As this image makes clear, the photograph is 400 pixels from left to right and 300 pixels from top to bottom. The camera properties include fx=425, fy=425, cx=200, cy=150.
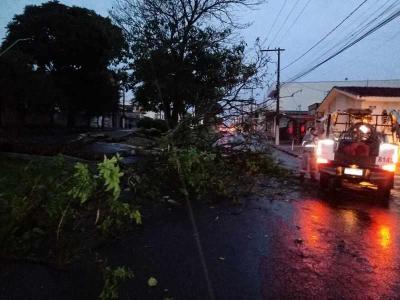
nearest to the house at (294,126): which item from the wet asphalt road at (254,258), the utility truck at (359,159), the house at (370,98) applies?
the house at (370,98)

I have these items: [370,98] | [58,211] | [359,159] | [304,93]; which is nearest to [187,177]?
[58,211]

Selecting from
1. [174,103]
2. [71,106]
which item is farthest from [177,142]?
[71,106]

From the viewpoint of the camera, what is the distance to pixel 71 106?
4478cm

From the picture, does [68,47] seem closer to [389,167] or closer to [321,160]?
[321,160]

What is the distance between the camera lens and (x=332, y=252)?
6109 millimetres

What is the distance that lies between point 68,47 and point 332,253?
3899 cm

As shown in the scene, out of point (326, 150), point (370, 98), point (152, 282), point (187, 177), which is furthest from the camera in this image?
point (370, 98)

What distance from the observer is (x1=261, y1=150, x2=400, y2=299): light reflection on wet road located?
472 cm

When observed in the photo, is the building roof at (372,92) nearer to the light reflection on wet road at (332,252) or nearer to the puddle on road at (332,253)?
the light reflection on wet road at (332,252)

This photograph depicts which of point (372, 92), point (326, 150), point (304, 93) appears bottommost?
point (326, 150)

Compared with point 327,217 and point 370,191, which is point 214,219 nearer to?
point 327,217

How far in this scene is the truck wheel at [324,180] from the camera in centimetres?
1131

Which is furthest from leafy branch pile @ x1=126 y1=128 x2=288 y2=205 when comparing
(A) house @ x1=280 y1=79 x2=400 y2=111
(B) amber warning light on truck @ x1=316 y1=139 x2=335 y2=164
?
(A) house @ x1=280 y1=79 x2=400 y2=111

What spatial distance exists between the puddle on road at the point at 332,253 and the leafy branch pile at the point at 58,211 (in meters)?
2.04
